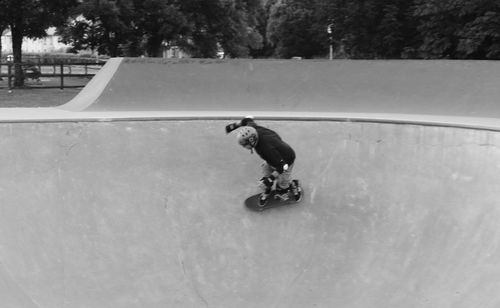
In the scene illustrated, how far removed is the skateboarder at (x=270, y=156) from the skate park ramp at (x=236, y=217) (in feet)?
0.76

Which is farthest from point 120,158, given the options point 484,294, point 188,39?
point 188,39

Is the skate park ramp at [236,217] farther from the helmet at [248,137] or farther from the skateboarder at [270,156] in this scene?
the helmet at [248,137]

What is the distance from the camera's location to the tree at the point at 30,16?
81.6 feet

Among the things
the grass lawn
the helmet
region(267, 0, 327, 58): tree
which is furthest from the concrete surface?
region(267, 0, 327, 58): tree

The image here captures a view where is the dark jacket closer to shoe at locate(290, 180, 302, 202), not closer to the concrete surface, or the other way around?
shoe at locate(290, 180, 302, 202)

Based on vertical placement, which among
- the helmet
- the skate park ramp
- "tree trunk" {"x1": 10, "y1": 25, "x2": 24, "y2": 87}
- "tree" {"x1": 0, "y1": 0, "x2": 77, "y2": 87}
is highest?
"tree" {"x1": 0, "y1": 0, "x2": 77, "y2": 87}

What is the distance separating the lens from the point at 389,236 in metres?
5.82

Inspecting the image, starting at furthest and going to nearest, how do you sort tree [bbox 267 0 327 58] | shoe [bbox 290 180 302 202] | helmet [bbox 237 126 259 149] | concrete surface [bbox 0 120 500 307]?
tree [bbox 267 0 327 58]
shoe [bbox 290 180 302 202]
helmet [bbox 237 126 259 149]
concrete surface [bbox 0 120 500 307]

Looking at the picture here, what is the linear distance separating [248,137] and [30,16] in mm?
22559

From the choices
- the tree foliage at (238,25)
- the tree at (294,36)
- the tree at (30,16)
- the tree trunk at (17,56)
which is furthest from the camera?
the tree at (294,36)

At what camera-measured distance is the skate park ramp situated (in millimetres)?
5137

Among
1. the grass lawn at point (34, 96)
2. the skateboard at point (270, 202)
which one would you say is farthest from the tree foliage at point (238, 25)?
the skateboard at point (270, 202)

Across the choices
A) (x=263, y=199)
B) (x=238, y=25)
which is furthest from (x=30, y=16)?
(x=263, y=199)

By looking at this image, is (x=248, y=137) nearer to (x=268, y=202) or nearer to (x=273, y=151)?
(x=273, y=151)
